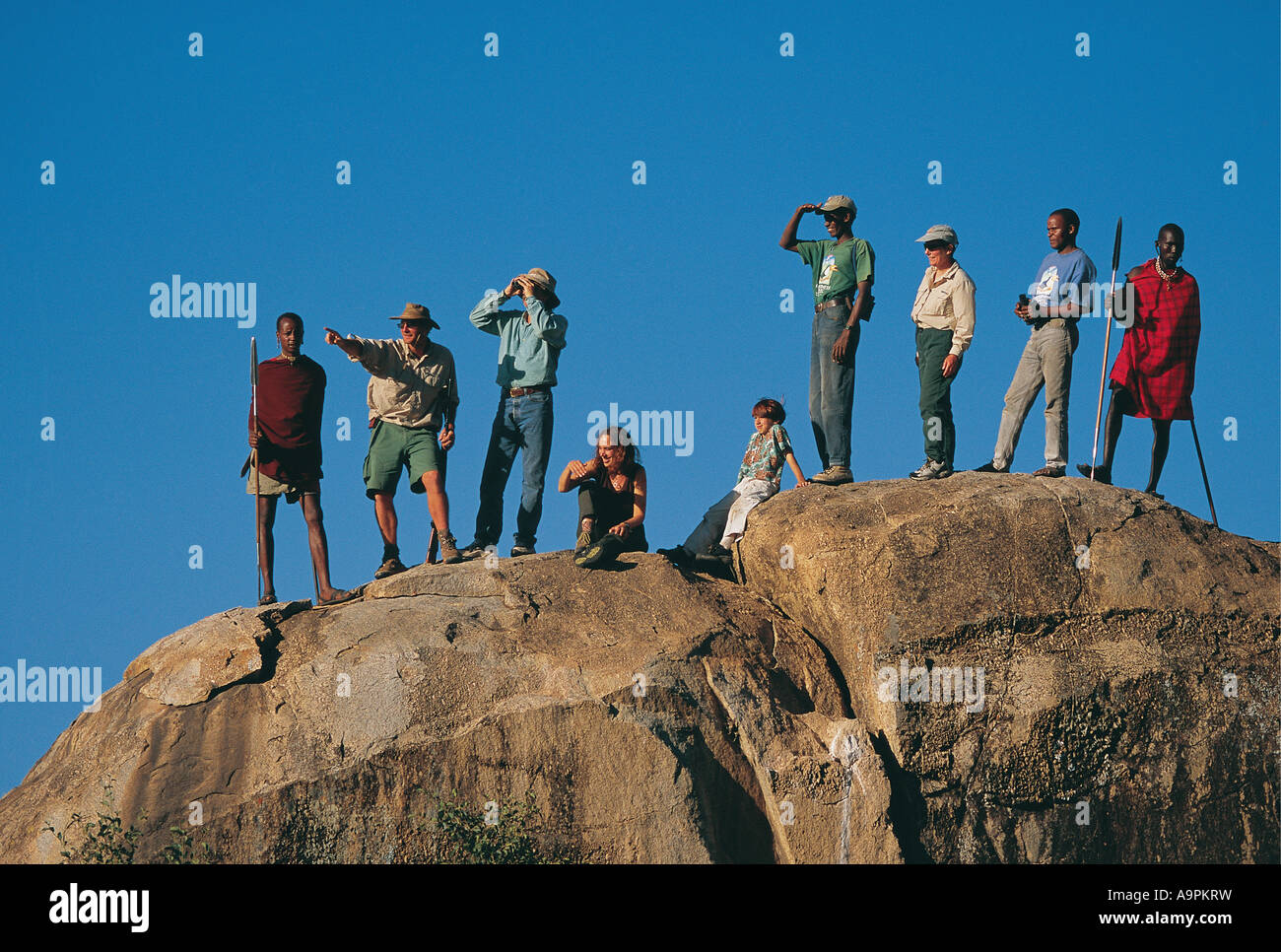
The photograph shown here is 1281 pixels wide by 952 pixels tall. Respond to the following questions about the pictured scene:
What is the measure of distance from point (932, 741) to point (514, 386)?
4.69m

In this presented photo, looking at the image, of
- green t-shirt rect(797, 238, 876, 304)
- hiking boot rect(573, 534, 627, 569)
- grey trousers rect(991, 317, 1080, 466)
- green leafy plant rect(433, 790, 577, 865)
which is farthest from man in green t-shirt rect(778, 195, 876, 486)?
green leafy plant rect(433, 790, 577, 865)

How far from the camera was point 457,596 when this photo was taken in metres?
13.2

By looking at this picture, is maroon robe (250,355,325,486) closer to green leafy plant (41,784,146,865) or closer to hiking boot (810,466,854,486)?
green leafy plant (41,784,146,865)

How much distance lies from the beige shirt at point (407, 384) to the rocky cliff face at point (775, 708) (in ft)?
4.54

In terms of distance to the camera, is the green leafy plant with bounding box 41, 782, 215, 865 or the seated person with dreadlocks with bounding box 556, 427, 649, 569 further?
the seated person with dreadlocks with bounding box 556, 427, 649, 569

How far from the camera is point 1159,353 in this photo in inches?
561

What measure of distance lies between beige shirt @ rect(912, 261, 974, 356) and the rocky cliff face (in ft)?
4.44

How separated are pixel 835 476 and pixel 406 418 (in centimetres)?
378

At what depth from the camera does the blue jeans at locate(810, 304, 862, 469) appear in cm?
1387

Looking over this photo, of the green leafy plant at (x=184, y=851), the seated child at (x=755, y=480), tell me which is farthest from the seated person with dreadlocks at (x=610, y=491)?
the green leafy plant at (x=184, y=851)

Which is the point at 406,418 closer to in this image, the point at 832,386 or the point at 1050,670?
the point at 832,386

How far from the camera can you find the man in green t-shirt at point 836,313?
13.8m
